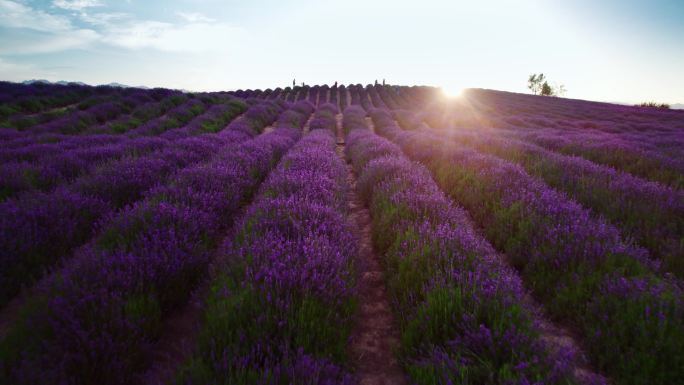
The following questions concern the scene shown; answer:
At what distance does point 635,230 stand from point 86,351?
16.3 ft

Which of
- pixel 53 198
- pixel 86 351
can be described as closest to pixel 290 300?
pixel 86 351

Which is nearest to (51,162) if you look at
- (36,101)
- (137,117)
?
(137,117)

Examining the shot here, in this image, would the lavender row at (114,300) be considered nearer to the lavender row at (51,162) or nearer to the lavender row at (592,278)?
the lavender row at (51,162)

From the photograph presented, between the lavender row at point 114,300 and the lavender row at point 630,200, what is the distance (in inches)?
163

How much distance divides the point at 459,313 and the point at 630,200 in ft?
12.0

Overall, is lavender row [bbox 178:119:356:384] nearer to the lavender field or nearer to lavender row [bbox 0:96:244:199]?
the lavender field

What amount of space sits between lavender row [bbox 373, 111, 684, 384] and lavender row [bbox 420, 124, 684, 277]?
536 millimetres

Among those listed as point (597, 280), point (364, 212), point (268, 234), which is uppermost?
point (268, 234)

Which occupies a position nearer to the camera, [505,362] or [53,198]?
[505,362]

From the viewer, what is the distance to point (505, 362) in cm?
177

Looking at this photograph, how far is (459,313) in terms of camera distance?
2.09 metres

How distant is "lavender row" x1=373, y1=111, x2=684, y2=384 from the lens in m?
1.86

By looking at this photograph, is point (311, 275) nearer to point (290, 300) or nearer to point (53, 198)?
point (290, 300)

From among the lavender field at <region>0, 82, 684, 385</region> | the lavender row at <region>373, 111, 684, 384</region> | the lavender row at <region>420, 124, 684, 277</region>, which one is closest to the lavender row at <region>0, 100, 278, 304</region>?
the lavender field at <region>0, 82, 684, 385</region>
